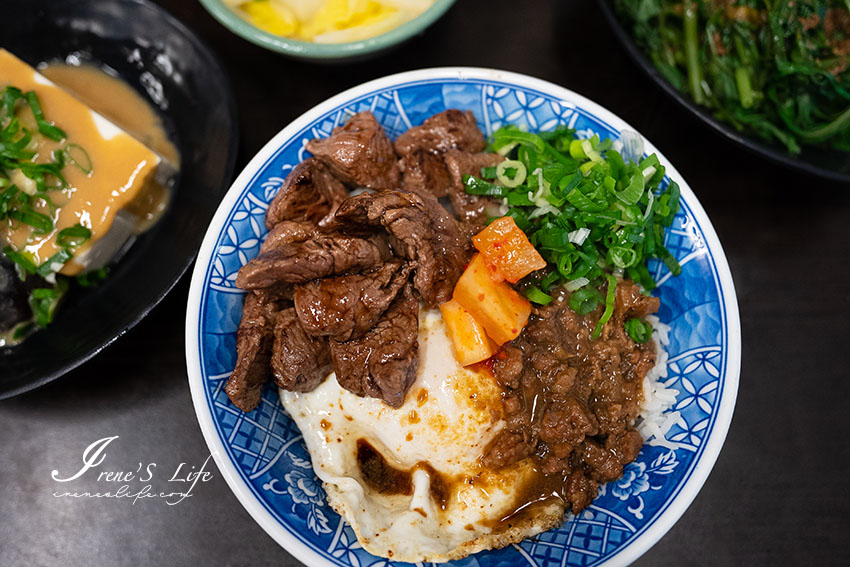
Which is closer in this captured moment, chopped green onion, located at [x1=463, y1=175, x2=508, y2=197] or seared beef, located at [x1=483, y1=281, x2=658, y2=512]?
seared beef, located at [x1=483, y1=281, x2=658, y2=512]

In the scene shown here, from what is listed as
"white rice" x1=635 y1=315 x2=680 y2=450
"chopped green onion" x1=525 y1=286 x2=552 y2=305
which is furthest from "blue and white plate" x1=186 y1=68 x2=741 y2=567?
"chopped green onion" x1=525 y1=286 x2=552 y2=305

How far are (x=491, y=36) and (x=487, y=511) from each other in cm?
281

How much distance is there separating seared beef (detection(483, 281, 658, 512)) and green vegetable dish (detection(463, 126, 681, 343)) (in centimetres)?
8

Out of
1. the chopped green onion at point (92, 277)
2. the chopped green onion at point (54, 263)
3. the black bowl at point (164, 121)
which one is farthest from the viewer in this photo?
the chopped green onion at point (92, 277)

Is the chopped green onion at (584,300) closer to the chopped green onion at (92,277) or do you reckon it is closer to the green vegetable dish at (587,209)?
the green vegetable dish at (587,209)

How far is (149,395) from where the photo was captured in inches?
120

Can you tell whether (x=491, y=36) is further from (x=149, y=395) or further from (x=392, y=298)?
(x=149, y=395)

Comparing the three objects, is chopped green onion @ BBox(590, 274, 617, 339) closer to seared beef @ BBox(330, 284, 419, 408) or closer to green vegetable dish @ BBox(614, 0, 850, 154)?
seared beef @ BBox(330, 284, 419, 408)

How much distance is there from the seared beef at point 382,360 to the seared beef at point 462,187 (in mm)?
621

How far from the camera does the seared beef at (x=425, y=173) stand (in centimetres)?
281

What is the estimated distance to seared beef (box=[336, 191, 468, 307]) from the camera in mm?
2424

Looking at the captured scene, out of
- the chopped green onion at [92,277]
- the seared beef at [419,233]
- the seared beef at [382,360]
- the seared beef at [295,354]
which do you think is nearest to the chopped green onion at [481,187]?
the seared beef at [419,233]

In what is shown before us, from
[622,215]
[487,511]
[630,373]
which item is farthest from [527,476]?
[622,215]

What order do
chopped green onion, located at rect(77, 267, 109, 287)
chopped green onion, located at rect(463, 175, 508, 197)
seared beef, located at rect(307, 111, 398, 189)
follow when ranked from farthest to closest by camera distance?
chopped green onion, located at rect(77, 267, 109, 287) → chopped green onion, located at rect(463, 175, 508, 197) → seared beef, located at rect(307, 111, 398, 189)
